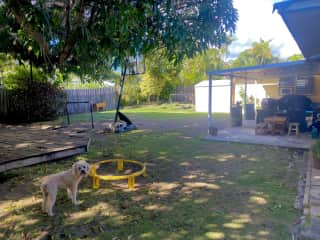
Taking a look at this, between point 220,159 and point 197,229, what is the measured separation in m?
2.85

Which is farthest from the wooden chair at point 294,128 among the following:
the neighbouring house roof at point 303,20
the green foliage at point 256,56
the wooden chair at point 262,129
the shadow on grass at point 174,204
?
the green foliage at point 256,56

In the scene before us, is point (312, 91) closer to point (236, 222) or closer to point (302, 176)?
point (302, 176)

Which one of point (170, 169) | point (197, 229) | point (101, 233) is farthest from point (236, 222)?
point (170, 169)

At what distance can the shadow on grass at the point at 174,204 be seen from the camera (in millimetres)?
2609

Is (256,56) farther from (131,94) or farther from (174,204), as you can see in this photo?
(174,204)

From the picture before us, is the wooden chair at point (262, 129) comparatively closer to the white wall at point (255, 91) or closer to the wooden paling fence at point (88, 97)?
the white wall at point (255, 91)

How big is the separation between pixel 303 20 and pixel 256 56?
83.7ft

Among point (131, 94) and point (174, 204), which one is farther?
point (131, 94)

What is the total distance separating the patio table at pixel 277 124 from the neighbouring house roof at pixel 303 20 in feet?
6.96

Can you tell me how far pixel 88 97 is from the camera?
678 inches

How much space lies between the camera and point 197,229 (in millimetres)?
2631

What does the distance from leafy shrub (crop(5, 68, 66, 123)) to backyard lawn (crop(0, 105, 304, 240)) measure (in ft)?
21.4

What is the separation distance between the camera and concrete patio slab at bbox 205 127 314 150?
634cm

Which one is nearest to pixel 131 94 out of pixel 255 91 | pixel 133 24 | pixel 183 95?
pixel 183 95
